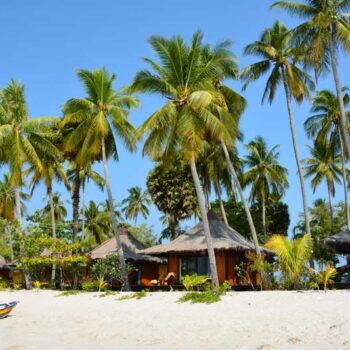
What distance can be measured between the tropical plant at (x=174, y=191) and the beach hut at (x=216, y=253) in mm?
6770

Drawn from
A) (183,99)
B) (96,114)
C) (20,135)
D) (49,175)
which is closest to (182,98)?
(183,99)

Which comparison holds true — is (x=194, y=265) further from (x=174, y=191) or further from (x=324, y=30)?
(x=324, y=30)

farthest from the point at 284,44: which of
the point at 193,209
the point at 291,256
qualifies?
the point at 193,209

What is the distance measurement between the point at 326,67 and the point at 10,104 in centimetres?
1659

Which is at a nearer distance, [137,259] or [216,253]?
[216,253]

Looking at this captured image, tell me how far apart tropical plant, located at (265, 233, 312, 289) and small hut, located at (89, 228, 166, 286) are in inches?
529

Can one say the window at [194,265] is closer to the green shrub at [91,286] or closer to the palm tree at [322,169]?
the green shrub at [91,286]

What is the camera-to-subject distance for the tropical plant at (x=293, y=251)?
16.5 metres

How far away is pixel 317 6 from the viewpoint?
21344mm

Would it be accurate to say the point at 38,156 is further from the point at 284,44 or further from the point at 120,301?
the point at 284,44

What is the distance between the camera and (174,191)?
3300cm

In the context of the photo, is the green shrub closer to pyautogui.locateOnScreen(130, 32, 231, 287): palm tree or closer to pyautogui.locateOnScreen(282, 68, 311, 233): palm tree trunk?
pyautogui.locateOnScreen(130, 32, 231, 287): palm tree

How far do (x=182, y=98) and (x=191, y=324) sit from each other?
9266 millimetres

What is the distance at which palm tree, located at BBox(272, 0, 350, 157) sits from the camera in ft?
67.9
